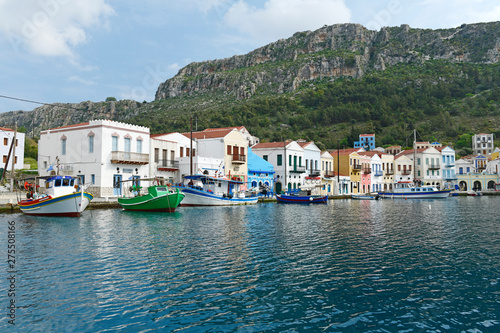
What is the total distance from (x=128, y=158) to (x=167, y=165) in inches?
232

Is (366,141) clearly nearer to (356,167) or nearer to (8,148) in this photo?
(356,167)

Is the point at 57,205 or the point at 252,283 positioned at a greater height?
the point at 57,205

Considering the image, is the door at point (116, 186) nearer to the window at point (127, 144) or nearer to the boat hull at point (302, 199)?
the window at point (127, 144)

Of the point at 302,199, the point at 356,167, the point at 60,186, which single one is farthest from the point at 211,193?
the point at 356,167

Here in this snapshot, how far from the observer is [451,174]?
281 feet

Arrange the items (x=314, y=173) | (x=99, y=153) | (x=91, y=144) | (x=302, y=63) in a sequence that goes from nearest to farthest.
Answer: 1. (x=99, y=153)
2. (x=91, y=144)
3. (x=314, y=173)
4. (x=302, y=63)

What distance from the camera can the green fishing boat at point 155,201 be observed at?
Answer: 106ft

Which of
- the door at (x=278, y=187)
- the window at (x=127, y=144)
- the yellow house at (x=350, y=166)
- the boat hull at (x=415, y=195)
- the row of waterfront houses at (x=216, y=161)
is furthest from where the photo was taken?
the yellow house at (x=350, y=166)

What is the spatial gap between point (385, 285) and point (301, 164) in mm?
52235

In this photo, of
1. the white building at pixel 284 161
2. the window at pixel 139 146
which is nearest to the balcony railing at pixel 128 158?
the window at pixel 139 146

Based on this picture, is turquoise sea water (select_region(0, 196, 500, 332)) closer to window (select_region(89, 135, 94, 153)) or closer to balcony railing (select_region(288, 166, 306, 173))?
window (select_region(89, 135, 94, 153))

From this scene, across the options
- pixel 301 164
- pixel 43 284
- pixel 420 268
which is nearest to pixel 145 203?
pixel 43 284

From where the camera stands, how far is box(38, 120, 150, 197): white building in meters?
38.4

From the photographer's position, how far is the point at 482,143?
103 metres
